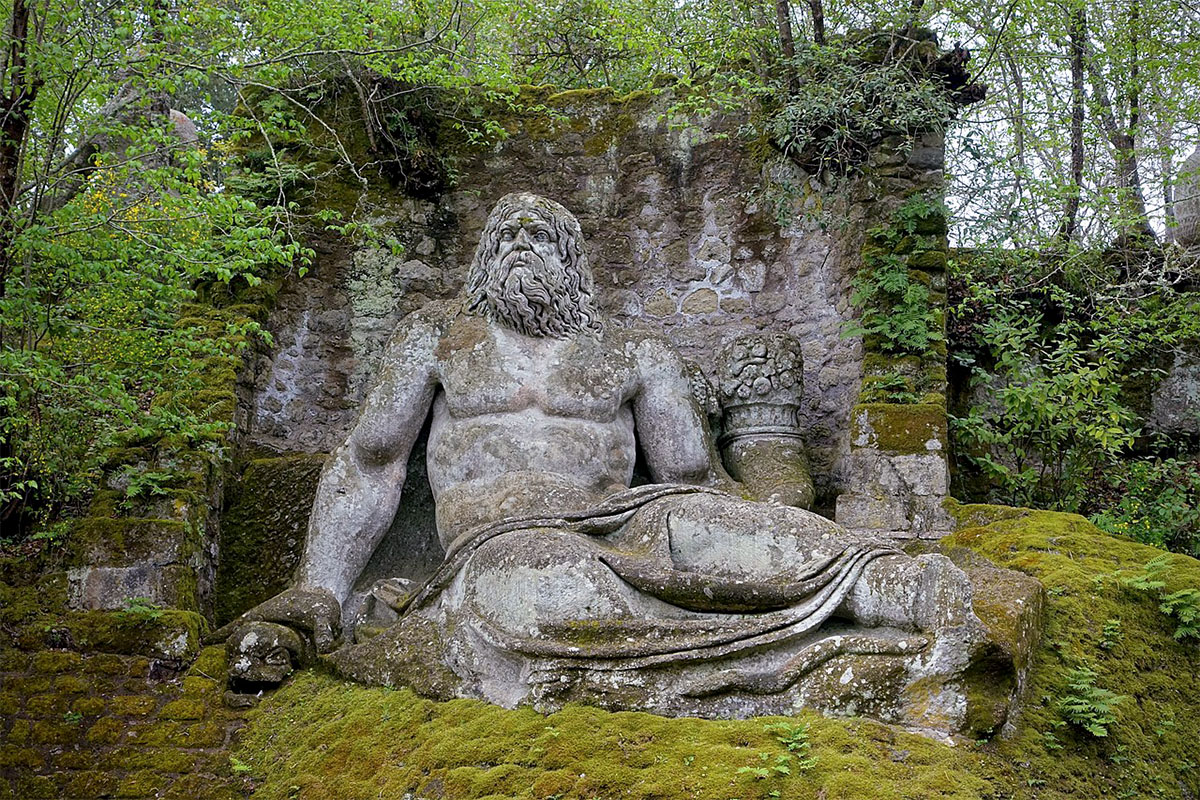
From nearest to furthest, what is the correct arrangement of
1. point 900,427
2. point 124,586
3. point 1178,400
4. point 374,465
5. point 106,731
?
point 106,731
point 124,586
point 374,465
point 900,427
point 1178,400

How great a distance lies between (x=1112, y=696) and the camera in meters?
3.76

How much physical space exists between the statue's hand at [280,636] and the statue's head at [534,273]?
1.52 meters

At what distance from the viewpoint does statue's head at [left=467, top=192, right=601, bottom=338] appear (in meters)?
5.16

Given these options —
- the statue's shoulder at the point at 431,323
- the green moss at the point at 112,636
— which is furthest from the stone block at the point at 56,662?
the statue's shoulder at the point at 431,323

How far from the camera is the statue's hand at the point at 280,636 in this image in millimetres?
4570

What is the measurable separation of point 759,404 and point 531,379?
4.28 ft

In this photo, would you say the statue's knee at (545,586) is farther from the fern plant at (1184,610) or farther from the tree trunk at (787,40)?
the tree trunk at (787,40)

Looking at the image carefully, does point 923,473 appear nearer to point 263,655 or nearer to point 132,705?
point 263,655

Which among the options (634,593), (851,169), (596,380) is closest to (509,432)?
(596,380)

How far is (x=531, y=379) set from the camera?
5.14m

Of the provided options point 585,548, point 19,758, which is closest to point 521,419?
point 585,548

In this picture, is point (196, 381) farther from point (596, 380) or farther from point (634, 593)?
point (634, 593)

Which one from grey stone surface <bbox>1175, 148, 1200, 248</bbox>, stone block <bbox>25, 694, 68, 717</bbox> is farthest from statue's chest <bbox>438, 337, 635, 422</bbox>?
grey stone surface <bbox>1175, 148, 1200, 248</bbox>

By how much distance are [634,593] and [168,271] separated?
259 cm
